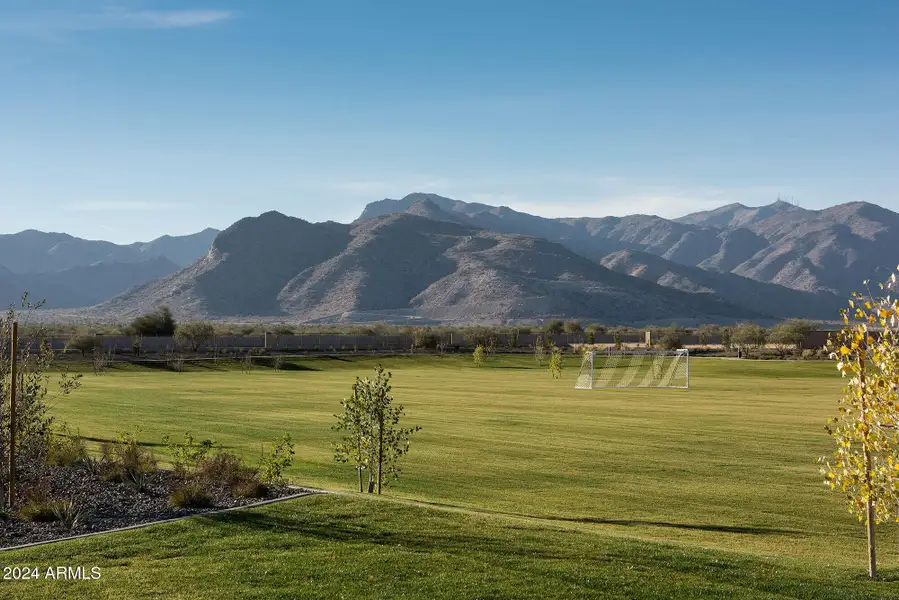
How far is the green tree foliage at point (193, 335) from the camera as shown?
101 meters

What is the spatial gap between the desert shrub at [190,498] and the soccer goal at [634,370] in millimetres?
52995

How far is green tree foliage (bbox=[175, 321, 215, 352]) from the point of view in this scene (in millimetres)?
101375

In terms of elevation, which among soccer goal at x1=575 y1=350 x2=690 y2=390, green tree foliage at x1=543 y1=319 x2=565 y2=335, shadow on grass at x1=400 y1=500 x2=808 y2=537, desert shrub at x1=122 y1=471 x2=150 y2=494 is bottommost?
soccer goal at x1=575 y1=350 x2=690 y2=390

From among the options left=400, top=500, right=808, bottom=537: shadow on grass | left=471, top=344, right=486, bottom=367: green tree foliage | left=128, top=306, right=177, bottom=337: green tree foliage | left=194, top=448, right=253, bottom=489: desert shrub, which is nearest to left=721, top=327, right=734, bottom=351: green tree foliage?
left=471, top=344, right=486, bottom=367: green tree foliage

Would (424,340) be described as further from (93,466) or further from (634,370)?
(93,466)

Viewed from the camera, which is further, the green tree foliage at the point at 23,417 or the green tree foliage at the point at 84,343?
the green tree foliage at the point at 84,343

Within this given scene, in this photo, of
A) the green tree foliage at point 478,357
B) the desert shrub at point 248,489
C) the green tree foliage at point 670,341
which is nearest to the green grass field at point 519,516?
the desert shrub at point 248,489

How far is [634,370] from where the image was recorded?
9212cm

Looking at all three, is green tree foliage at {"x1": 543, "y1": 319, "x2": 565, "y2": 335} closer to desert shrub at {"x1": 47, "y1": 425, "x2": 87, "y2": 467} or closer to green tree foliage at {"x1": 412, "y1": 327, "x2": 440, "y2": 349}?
green tree foliage at {"x1": 412, "y1": 327, "x2": 440, "y2": 349}

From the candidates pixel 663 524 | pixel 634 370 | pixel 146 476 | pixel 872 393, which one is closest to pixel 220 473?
pixel 146 476

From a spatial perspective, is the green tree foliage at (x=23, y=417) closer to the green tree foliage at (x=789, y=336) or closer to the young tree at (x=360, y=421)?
the young tree at (x=360, y=421)

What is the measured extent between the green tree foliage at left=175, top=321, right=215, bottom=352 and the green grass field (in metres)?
53.6

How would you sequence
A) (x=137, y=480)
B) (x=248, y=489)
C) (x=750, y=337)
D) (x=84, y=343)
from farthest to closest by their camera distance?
(x=750, y=337) < (x=84, y=343) < (x=137, y=480) < (x=248, y=489)

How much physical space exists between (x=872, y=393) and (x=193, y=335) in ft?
335
